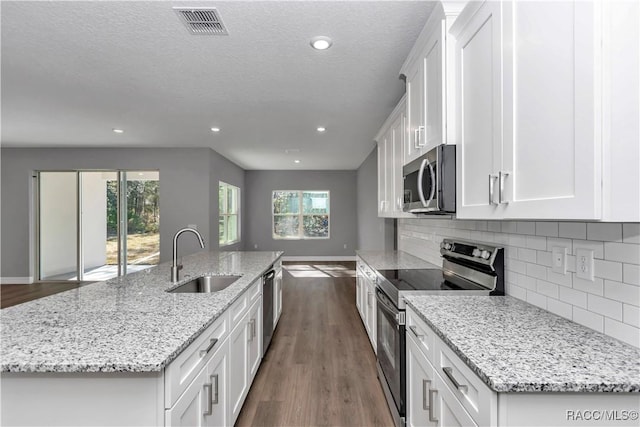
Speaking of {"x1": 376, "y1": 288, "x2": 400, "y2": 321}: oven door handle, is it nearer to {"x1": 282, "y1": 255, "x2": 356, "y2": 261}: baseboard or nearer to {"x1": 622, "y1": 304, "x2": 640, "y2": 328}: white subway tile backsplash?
{"x1": 622, "y1": 304, "x2": 640, "y2": 328}: white subway tile backsplash

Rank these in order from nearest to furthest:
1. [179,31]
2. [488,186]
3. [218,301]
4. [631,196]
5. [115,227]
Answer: [631,196] → [488,186] → [218,301] → [179,31] → [115,227]

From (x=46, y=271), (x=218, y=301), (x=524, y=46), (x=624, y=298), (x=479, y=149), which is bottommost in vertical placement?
(x=46, y=271)

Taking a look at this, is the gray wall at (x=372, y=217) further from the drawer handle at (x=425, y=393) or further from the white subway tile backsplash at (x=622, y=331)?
the white subway tile backsplash at (x=622, y=331)

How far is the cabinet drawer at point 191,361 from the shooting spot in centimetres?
106

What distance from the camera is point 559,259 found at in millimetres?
1408

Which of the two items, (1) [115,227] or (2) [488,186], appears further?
(1) [115,227]

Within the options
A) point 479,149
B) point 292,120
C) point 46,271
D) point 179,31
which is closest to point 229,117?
point 292,120

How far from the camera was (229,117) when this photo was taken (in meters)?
4.04

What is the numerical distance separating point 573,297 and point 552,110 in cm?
82

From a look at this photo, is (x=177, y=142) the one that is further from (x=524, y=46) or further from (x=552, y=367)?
(x=552, y=367)

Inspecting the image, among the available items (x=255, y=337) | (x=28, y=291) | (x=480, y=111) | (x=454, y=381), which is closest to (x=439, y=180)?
(x=480, y=111)

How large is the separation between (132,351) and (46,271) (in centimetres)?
702

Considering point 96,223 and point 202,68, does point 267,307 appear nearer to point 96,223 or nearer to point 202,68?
point 202,68

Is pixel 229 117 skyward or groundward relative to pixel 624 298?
skyward
